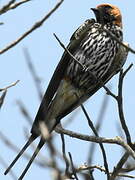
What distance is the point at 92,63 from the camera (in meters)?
6.25

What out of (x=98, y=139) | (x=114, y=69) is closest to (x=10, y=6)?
(x=98, y=139)

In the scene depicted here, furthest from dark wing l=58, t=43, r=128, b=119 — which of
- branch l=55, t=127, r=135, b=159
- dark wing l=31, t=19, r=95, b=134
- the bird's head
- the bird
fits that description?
branch l=55, t=127, r=135, b=159

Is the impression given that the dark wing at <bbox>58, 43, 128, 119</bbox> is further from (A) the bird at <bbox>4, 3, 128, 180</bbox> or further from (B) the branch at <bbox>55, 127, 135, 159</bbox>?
(B) the branch at <bbox>55, 127, 135, 159</bbox>

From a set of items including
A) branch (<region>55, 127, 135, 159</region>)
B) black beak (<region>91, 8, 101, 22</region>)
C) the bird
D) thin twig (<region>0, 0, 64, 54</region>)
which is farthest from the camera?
black beak (<region>91, 8, 101, 22</region>)

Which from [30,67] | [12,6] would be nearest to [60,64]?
[12,6]

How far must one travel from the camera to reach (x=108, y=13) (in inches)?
278

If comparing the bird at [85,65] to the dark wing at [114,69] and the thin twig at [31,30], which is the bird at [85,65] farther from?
the thin twig at [31,30]

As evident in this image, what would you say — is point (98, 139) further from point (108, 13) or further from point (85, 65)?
point (108, 13)

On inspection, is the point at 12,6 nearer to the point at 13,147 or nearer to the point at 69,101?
the point at 13,147

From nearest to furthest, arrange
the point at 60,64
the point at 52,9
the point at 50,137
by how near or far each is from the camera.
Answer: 1. the point at 50,137
2. the point at 52,9
3. the point at 60,64

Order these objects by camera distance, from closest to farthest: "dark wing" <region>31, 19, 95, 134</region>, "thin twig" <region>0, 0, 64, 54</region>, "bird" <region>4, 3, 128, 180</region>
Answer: "thin twig" <region>0, 0, 64, 54</region> < "dark wing" <region>31, 19, 95, 134</region> < "bird" <region>4, 3, 128, 180</region>

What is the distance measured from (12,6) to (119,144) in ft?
4.54

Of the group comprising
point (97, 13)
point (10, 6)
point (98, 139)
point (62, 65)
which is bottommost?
point (98, 139)

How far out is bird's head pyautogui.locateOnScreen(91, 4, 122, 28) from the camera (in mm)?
6852
